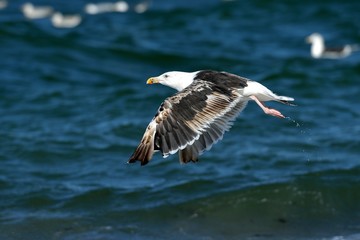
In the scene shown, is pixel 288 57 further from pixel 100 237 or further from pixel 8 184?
pixel 100 237

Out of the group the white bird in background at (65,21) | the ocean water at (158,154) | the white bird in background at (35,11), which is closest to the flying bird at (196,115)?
the ocean water at (158,154)

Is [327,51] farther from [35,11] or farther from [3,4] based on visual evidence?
[3,4]

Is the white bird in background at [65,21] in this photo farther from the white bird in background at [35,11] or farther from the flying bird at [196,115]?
the flying bird at [196,115]

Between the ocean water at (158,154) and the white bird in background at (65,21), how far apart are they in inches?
11.1

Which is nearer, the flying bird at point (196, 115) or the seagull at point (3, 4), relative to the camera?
the flying bird at point (196, 115)

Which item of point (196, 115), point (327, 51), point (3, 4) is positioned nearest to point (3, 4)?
point (3, 4)

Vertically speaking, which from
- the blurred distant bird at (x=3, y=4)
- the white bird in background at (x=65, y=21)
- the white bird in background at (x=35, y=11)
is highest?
the blurred distant bird at (x=3, y=4)

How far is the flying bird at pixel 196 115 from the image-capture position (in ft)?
18.3

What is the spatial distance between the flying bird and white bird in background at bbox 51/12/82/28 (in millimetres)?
10633

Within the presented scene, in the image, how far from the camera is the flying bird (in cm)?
559

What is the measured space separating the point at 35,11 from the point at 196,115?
13359mm

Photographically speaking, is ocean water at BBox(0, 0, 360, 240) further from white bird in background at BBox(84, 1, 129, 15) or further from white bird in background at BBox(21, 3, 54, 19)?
white bird in background at BBox(84, 1, 129, 15)

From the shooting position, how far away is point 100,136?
9992mm

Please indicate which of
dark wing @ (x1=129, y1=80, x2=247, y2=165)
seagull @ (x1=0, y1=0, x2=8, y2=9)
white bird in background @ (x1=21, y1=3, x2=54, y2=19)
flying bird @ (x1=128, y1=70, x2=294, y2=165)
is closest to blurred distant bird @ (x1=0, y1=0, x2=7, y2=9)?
seagull @ (x1=0, y1=0, x2=8, y2=9)
